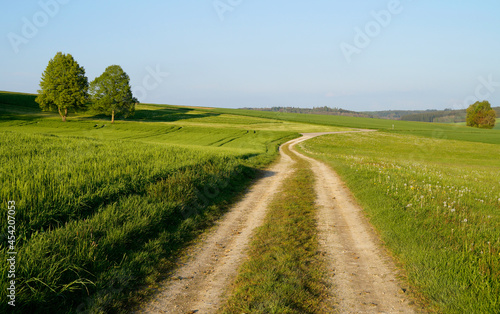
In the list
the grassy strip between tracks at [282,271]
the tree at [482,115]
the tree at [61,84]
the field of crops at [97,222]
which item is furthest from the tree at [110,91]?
the tree at [482,115]

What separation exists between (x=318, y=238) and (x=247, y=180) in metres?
8.76

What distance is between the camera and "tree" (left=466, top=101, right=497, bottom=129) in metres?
116

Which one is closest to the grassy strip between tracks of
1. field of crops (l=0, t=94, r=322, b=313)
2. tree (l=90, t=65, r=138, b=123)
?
field of crops (l=0, t=94, r=322, b=313)

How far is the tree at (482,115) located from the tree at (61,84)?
470 ft

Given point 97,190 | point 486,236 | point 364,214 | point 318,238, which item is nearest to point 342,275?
point 318,238

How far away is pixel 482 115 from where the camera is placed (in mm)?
117062

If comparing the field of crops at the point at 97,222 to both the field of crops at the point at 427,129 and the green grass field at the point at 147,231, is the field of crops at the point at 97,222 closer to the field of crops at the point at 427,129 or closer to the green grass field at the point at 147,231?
the green grass field at the point at 147,231

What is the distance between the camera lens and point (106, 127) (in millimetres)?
56969

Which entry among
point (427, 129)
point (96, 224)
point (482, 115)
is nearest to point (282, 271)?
point (96, 224)

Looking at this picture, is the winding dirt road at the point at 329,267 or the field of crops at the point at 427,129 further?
the field of crops at the point at 427,129

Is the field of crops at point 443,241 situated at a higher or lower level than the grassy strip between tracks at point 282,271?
higher

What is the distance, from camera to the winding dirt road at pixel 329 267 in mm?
4500

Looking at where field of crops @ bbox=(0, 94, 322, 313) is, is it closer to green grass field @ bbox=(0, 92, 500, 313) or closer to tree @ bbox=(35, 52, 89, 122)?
green grass field @ bbox=(0, 92, 500, 313)

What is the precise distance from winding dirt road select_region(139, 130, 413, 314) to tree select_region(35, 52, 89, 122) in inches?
2687
